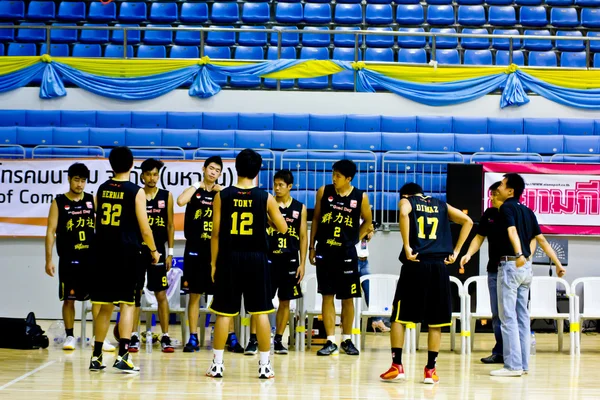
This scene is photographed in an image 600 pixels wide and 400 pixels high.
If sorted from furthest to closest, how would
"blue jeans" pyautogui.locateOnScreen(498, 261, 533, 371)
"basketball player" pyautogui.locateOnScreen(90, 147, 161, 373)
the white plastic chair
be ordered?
the white plastic chair
"blue jeans" pyautogui.locateOnScreen(498, 261, 533, 371)
"basketball player" pyautogui.locateOnScreen(90, 147, 161, 373)

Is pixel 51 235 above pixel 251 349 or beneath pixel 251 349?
above

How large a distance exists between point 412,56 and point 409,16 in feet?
4.20

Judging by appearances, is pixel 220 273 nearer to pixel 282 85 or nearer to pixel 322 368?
pixel 322 368

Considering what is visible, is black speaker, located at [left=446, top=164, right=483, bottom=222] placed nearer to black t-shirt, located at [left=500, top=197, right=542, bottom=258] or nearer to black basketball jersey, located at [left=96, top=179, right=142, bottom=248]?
black t-shirt, located at [left=500, top=197, right=542, bottom=258]

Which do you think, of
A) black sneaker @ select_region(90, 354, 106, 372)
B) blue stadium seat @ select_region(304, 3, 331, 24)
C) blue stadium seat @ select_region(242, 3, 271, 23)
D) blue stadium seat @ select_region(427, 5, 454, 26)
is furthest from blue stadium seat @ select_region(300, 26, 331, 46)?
black sneaker @ select_region(90, 354, 106, 372)

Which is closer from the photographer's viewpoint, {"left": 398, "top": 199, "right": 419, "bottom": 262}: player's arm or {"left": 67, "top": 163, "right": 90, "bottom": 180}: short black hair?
{"left": 398, "top": 199, "right": 419, "bottom": 262}: player's arm

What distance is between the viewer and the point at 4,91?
1395 cm

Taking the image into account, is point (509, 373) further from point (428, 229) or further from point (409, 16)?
point (409, 16)

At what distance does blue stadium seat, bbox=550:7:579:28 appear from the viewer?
16.6 meters

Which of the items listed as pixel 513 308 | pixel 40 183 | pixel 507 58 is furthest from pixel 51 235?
pixel 507 58

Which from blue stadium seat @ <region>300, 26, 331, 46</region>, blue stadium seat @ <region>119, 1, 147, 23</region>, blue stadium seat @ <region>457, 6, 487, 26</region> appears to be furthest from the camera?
blue stadium seat @ <region>457, 6, 487, 26</region>

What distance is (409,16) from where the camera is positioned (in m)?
16.5

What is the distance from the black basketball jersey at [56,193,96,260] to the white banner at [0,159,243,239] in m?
2.90

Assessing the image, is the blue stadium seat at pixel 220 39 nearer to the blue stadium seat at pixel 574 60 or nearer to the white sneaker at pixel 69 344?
the blue stadium seat at pixel 574 60
